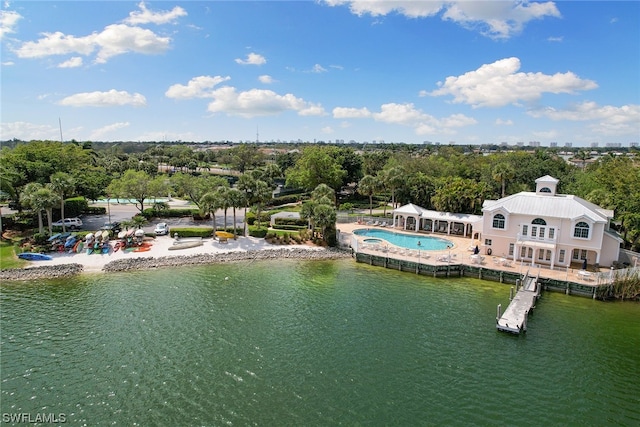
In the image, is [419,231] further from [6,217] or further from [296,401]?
[6,217]

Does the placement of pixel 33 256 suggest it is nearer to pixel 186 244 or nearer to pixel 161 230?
pixel 161 230

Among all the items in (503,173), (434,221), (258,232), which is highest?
(503,173)

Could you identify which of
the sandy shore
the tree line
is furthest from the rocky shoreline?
the tree line

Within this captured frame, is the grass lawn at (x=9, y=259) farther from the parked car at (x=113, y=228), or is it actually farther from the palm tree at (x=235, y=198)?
the palm tree at (x=235, y=198)

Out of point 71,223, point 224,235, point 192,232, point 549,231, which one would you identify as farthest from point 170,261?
point 549,231

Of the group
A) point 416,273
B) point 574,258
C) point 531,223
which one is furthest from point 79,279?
point 574,258

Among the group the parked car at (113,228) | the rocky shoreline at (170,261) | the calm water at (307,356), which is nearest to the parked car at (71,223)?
the parked car at (113,228)
